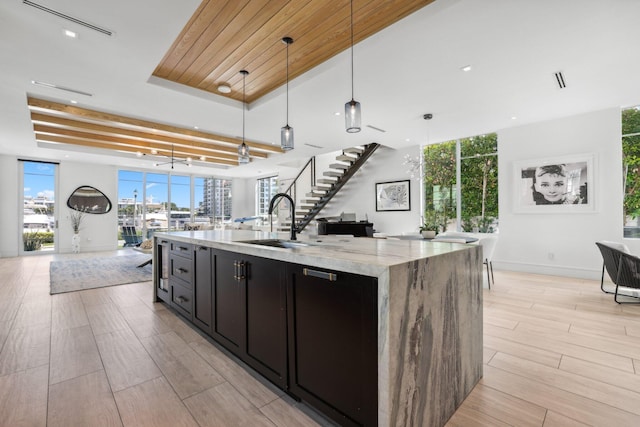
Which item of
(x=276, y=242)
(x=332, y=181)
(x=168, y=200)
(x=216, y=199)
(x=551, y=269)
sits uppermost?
(x=332, y=181)

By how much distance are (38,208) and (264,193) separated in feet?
23.2

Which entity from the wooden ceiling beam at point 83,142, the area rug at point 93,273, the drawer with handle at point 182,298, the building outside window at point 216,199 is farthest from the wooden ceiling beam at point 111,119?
the building outside window at point 216,199

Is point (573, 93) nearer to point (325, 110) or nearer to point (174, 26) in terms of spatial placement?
point (325, 110)

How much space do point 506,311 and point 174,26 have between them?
4.39 meters

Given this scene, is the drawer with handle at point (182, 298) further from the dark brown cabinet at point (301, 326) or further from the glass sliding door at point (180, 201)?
the glass sliding door at point (180, 201)

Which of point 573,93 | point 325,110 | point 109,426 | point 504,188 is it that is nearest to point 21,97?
point 325,110

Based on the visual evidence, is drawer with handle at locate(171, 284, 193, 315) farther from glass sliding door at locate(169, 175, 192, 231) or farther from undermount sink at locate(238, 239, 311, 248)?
glass sliding door at locate(169, 175, 192, 231)

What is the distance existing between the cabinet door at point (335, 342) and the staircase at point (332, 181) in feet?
20.5

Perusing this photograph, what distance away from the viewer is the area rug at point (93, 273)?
4.61m

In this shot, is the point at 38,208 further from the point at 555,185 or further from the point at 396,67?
the point at 555,185

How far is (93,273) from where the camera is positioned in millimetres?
5465

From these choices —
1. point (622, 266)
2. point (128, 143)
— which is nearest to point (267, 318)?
point (622, 266)

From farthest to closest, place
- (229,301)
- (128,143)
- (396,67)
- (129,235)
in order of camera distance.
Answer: (129,235) → (128,143) → (396,67) → (229,301)

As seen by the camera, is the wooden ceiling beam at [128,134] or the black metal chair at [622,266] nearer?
the black metal chair at [622,266]
